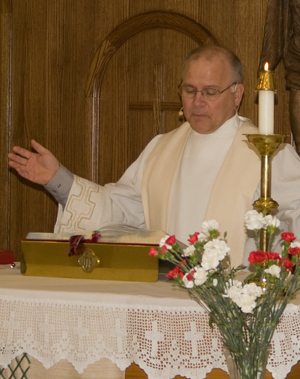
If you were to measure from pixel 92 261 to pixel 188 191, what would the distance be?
122cm

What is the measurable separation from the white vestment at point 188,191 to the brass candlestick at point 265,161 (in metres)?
0.92

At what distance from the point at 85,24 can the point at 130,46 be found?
0.32 m

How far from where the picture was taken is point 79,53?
4.37m

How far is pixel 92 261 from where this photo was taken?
2301 millimetres

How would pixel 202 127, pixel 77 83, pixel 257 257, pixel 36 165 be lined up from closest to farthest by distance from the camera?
pixel 257 257
pixel 36 165
pixel 202 127
pixel 77 83

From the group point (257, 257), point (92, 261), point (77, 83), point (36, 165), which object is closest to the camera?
point (257, 257)

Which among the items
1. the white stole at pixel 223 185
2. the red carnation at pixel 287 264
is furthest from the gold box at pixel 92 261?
the white stole at pixel 223 185

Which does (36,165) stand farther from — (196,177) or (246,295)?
(246,295)

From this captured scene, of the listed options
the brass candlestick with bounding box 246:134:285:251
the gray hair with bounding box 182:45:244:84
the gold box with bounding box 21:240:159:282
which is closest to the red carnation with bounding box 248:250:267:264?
the brass candlestick with bounding box 246:134:285:251

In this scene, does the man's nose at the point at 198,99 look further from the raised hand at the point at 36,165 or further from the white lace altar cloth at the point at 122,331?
the white lace altar cloth at the point at 122,331

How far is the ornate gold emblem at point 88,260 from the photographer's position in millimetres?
2291

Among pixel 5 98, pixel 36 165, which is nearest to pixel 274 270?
pixel 36 165

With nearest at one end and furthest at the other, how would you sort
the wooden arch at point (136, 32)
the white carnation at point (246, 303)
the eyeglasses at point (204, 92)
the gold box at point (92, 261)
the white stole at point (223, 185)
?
the white carnation at point (246, 303)
the gold box at point (92, 261)
the white stole at point (223, 185)
the eyeglasses at point (204, 92)
the wooden arch at point (136, 32)

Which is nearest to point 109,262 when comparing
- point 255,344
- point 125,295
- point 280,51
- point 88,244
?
point 88,244
